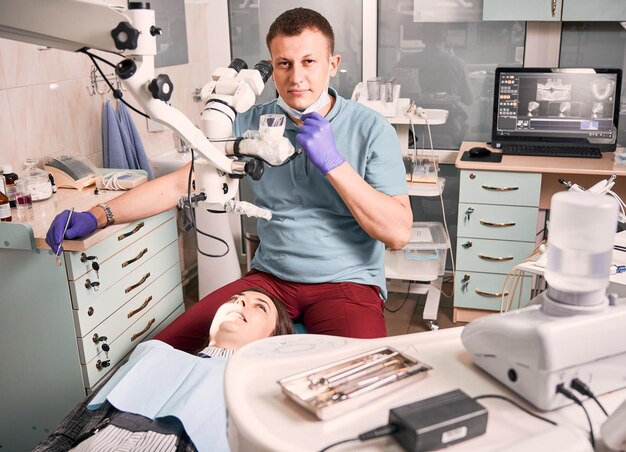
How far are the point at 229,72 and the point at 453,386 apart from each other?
0.96m

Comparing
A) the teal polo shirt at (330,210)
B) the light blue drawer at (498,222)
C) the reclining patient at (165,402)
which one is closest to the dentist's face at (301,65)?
the teal polo shirt at (330,210)

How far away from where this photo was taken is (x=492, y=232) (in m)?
3.25

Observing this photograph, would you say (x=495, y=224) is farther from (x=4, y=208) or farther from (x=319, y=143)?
(x=4, y=208)

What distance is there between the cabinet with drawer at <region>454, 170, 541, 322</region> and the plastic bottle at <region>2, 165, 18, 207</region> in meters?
1.96

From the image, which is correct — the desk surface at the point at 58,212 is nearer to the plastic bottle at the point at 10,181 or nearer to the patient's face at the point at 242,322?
the plastic bottle at the point at 10,181

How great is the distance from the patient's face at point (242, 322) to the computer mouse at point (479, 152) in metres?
1.72

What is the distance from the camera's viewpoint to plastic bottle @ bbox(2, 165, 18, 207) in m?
2.42

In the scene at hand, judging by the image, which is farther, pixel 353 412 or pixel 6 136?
pixel 6 136

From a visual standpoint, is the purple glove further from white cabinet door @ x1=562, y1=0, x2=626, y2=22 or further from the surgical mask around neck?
white cabinet door @ x1=562, y1=0, x2=626, y2=22

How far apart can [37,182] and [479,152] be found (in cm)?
201

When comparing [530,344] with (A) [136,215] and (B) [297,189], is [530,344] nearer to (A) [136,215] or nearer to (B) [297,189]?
(B) [297,189]

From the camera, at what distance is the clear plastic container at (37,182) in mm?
2508

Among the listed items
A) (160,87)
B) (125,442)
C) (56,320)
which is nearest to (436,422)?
(160,87)

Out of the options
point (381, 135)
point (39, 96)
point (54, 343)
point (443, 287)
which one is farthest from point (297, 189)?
point (443, 287)
